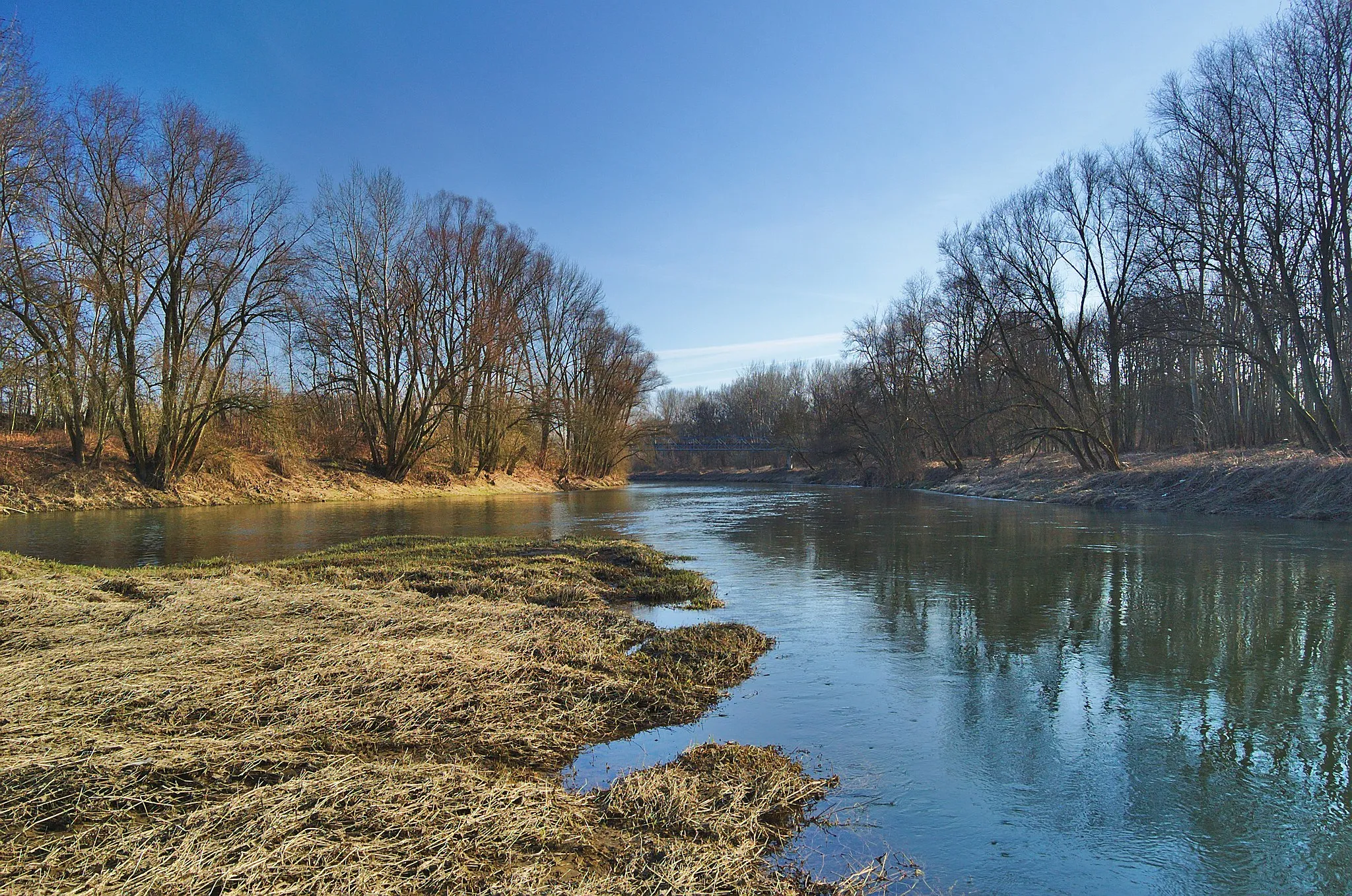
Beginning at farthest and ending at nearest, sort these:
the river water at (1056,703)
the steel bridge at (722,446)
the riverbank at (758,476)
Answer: the steel bridge at (722,446), the riverbank at (758,476), the river water at (1056,703)

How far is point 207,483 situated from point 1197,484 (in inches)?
1383

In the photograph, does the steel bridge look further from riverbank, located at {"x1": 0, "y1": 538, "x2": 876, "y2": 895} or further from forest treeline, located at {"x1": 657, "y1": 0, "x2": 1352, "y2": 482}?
riverbank, located at {"x1": 0, "y1": 538, "x2": 876, "y2": 895}

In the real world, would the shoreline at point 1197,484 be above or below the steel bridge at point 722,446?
below

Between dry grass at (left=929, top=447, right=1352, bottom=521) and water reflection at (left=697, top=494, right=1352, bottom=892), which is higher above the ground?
dry grass at (left=929, top=447, right=1352, bottom=521)

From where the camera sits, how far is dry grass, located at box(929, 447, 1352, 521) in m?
19.5

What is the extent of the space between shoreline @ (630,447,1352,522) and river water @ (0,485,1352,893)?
4231 millimetres

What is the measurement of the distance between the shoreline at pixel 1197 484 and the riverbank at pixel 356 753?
64.5ft

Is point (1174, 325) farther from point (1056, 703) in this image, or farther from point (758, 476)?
point (758, 476)

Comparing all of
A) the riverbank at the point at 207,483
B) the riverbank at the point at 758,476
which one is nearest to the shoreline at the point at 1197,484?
the riverbank at the point at 758,476

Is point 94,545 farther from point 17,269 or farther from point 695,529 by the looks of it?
point 695,529

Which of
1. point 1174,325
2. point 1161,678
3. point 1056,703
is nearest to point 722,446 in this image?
point 1174,325

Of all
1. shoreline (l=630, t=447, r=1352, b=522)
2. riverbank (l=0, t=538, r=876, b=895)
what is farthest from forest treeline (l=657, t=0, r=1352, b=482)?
riverbank (l=0, t=538, r=876, b=895)

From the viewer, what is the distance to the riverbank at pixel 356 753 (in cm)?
310

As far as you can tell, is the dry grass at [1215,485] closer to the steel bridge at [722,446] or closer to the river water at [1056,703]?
the river water at [1056,703]
